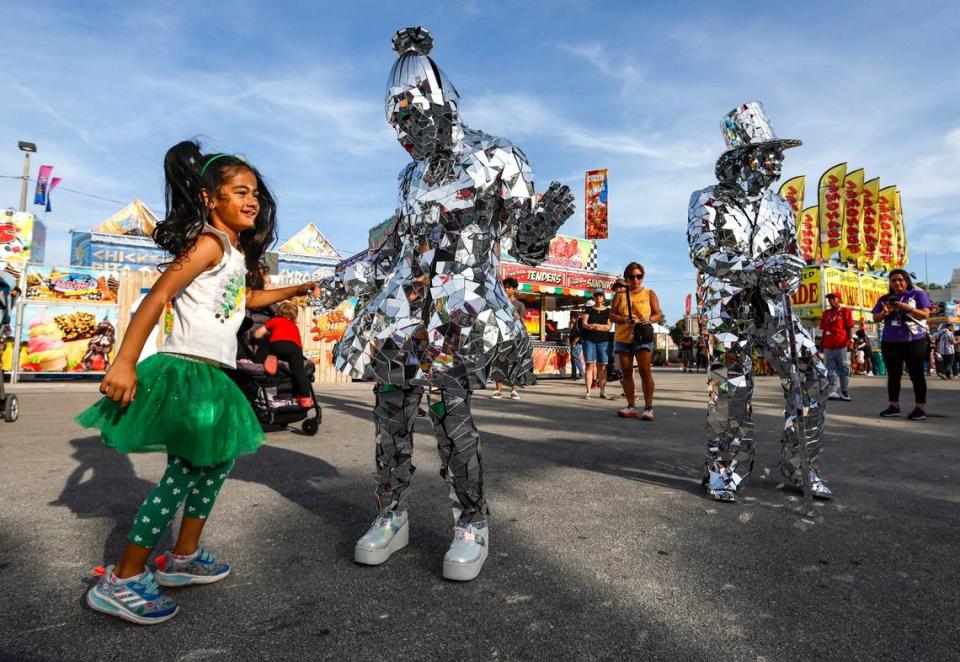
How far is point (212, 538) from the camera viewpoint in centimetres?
216

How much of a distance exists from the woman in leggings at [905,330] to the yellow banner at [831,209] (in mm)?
18007

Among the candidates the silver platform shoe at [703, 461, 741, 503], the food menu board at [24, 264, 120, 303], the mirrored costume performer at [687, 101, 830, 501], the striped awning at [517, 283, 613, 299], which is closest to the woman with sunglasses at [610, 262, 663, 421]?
the mirrored costume performer at [687, 101, 830, 501]

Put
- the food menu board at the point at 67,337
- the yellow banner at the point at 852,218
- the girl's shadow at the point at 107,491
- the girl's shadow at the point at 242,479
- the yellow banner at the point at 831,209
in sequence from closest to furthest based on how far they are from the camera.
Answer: the girl's shadow at the point at 107,491 → the girl's shadow at the point at 242,479 → the food menu board at the point at 67,337 → the yellow banner at the point at 831,209 → the yellow banner at the point at 852,218

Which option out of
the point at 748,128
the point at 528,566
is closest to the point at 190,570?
the point at 528,566

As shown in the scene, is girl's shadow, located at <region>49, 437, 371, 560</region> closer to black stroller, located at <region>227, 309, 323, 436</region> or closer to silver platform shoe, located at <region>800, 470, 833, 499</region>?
black stroller, located at <region>227, 309, 323, 436</region>

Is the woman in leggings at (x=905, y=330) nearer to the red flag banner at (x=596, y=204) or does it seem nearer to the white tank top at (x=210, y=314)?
the white tank top at (x=210, y=314)

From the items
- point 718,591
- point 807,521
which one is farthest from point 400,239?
point 807,521

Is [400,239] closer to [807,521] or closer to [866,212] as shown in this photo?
[807,521]

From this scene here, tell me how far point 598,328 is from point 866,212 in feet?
68.1

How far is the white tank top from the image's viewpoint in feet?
5.50

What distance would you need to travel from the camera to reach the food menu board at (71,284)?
1188 centimetres

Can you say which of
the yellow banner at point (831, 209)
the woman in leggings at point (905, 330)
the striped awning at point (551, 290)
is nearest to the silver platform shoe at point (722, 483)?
the woman in leggings at point (905, 330)

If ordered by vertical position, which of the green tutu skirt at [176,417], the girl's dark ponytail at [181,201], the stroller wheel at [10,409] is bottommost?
the stroller wheel at [10,409]

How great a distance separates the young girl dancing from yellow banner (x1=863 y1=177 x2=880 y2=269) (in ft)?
86.1
